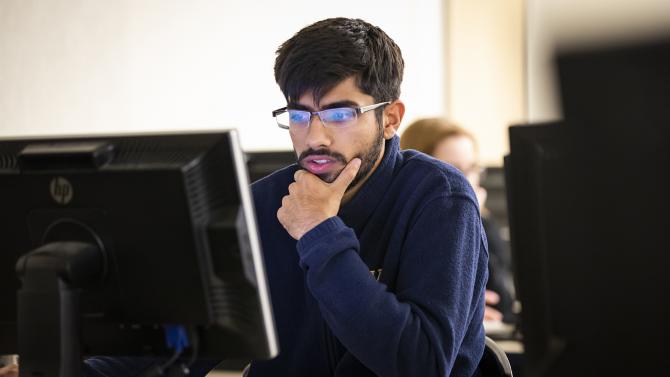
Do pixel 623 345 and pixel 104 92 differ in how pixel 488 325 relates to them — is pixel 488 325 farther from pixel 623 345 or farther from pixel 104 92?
pixel 104 92

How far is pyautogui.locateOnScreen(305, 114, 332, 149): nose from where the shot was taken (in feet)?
4.65

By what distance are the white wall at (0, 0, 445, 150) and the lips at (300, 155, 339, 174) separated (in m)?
2.09

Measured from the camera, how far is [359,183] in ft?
4.98

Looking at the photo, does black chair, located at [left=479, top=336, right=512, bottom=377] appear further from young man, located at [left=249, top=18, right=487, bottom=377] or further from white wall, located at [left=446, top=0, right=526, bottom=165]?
white wall, located at [left=446, top=0, right=526, bottom=165]

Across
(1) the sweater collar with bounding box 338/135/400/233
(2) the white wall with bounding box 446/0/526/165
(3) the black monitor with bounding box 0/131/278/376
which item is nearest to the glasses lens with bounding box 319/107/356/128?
(1) the sweater collar with bounding box 338/135/400/233

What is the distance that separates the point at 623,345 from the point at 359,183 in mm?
900

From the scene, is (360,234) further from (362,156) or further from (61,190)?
(61,190)

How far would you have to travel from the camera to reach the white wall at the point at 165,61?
341 centimetres

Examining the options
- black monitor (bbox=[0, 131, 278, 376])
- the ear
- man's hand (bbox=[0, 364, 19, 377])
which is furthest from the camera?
the ear

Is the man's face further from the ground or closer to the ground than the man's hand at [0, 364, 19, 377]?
further from the ground

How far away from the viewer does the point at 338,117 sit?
56.0 inches

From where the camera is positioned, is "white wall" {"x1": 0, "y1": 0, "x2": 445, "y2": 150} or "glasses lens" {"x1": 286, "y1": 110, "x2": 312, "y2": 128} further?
"white wall" {"x1": 0, "y1": 0, "x2": 445, "y2": 150}

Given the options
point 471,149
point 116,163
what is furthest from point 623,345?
point 471,149

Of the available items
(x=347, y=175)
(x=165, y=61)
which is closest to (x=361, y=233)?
(x=347, y=175)
